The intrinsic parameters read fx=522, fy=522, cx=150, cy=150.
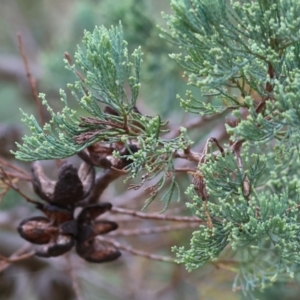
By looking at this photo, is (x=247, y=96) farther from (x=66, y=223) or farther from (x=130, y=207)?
(x=130, y=207)

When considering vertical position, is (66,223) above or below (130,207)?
below

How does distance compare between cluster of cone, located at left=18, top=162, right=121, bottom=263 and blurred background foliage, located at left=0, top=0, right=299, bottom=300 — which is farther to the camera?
blurred background foliage, located at left=0, top=0, right=299, bottom=300

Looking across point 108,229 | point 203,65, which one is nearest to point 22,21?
point 108,229

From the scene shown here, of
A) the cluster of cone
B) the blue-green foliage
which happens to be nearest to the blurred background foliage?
the cluster of cone

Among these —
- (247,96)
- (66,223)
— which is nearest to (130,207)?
(66,223)

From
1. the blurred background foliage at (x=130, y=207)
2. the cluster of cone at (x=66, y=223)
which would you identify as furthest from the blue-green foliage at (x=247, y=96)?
the blurred background foliage at (x=130, y=207)

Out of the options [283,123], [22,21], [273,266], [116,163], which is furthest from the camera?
[22,21]

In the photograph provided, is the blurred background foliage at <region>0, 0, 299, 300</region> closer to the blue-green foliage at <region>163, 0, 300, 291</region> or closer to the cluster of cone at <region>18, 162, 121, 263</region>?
the cluster of cone at <region>18, 162, 121, 263</region>

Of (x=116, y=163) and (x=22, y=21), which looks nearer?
(x=116, y=163)

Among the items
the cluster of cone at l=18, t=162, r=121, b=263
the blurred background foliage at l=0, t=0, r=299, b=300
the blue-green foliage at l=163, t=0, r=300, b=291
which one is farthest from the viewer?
the blurred background foliage at l=0, t=0, r=299, b=300

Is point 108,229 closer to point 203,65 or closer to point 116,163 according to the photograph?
point 116,163

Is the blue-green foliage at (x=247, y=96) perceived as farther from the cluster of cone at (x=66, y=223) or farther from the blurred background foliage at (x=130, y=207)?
the blurred background foliage at (x=130, y=207)
